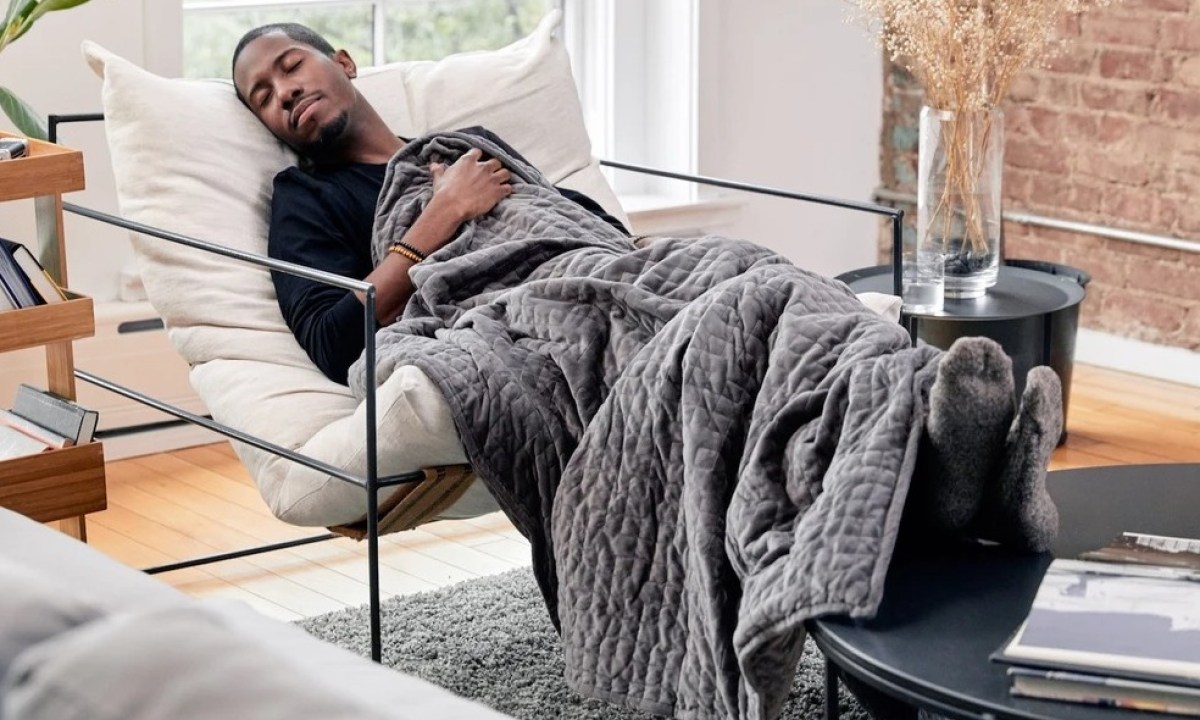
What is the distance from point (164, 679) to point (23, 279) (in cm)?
205

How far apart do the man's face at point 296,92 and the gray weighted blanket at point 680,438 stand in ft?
1.35

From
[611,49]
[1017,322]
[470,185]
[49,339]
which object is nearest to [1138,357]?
[1017,322]

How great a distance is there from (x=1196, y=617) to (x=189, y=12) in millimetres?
2734

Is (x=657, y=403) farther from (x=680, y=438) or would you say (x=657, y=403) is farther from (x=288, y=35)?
(x=288, y=35)

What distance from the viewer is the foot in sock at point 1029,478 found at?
5.67ft

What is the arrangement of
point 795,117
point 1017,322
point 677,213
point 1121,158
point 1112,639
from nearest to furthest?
point 1112,639 < point 1017,322 < point 1121,158 < point 677,213 < point 795,117

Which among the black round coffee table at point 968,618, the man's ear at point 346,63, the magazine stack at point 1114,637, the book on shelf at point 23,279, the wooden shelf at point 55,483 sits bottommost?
the wooden shelf at point 55,483

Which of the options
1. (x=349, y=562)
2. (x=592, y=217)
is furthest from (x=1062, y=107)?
(x=349, y=562)

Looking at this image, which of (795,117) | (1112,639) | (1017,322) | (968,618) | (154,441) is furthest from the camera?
(795,117)

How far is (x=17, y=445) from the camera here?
253cm

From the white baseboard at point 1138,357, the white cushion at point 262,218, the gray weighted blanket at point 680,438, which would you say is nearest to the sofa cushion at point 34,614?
the gray weighted blanket at point 680,438

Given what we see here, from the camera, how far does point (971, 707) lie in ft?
4.94

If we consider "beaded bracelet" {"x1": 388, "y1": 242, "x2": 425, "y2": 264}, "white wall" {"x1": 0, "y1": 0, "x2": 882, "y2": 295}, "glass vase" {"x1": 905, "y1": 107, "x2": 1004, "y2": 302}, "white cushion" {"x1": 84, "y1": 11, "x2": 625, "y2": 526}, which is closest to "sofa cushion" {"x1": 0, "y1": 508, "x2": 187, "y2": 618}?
"white cushion" {"x1": 84, "y1": 11, "x2": 625, "y2": 526}

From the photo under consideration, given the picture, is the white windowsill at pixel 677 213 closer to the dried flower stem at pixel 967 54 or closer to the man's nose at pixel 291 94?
the dried flower stem at pixel 967 54
